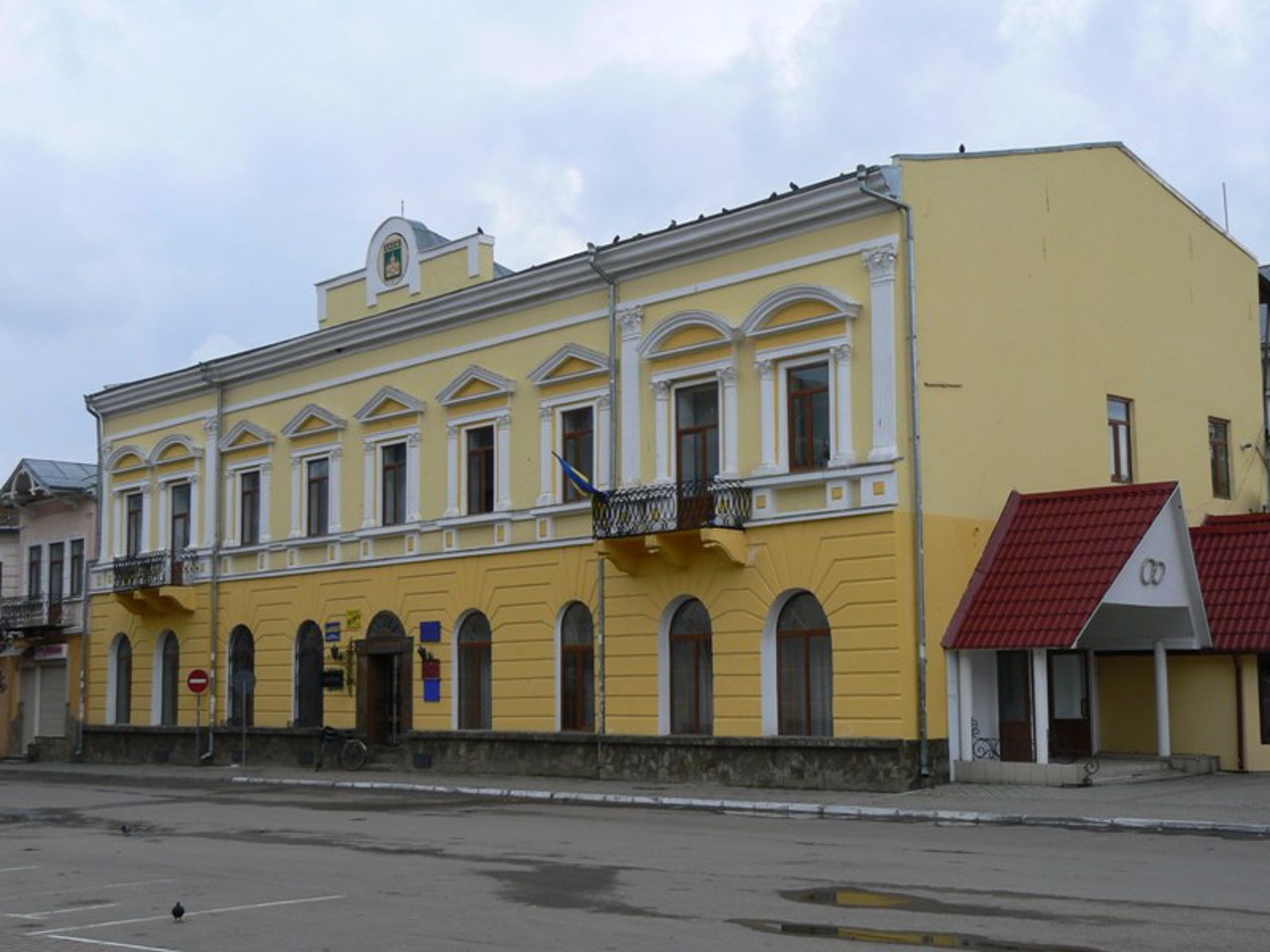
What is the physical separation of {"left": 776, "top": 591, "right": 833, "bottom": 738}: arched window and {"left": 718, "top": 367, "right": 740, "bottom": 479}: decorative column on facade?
246cm

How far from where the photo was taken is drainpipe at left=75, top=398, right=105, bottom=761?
137 feet

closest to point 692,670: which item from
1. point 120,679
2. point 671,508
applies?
point 671,508

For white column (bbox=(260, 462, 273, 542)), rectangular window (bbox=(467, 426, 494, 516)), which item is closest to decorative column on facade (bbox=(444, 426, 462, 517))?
rectangular window (bbox=(467, 426, 494, 516))

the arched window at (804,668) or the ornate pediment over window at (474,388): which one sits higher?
the ornate pediment over window at (474,388)

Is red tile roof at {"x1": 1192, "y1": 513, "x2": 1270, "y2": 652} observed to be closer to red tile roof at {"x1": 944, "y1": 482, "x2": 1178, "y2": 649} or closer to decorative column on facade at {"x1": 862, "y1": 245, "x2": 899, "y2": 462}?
red tile roof at {"x1": 944, "y1": 482, "x2": 1178, "y2": 649}

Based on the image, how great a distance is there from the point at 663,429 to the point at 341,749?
417 inches

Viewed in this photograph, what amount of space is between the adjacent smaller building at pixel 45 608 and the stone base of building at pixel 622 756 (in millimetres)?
5524

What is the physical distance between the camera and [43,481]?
1752 inches

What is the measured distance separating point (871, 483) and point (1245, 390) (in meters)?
11.7

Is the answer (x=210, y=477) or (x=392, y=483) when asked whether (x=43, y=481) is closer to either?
(x=210, y=477)

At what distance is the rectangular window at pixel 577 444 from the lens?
97.5 ft

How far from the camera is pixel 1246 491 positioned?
32281mm

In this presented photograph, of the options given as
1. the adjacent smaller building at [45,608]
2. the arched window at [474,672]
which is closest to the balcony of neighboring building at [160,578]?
the adjacent smaller building at [45,608]

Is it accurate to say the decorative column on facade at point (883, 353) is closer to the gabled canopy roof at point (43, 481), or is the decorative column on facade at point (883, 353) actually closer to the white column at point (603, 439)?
the white column at point (603, 439)
